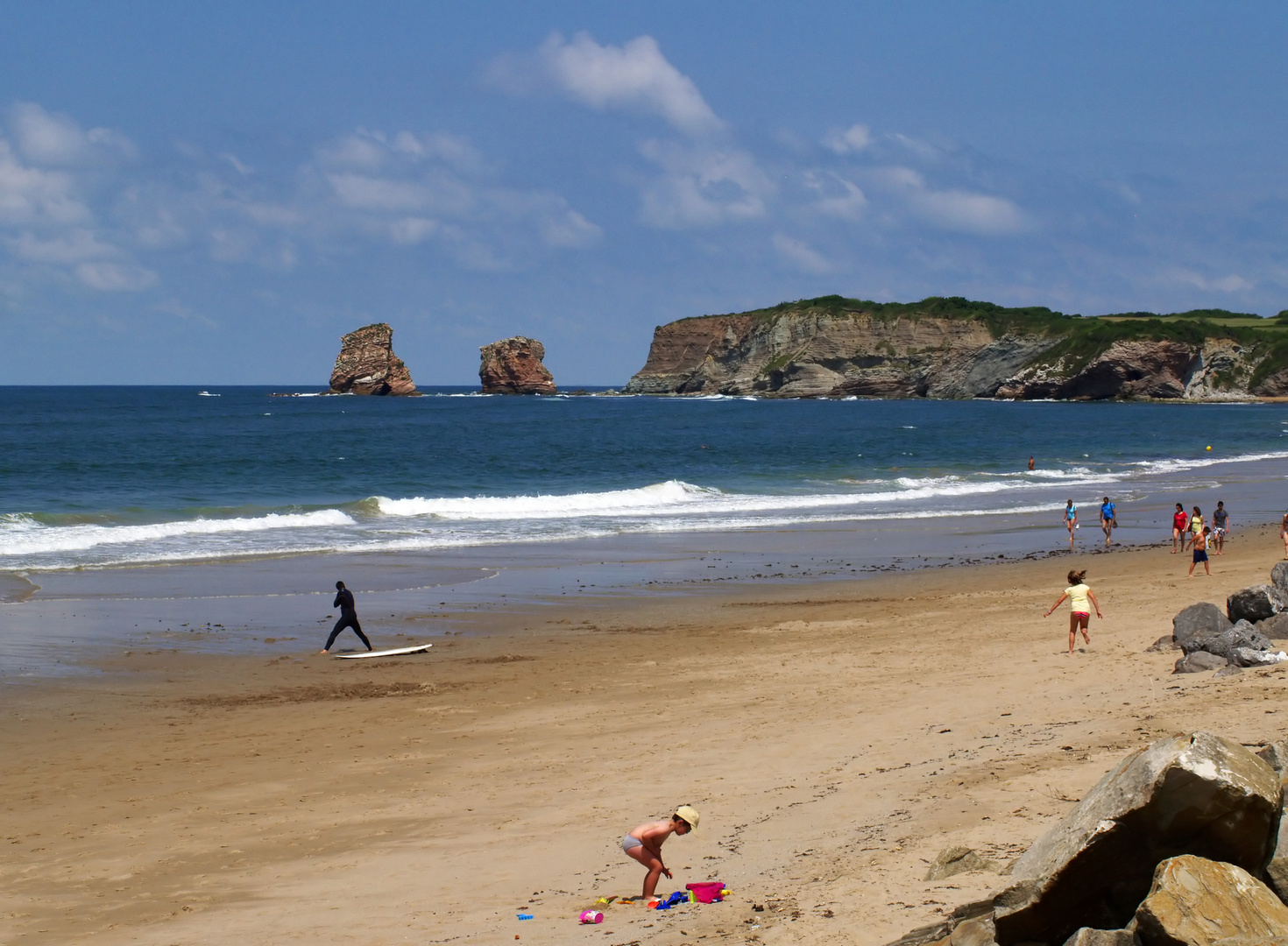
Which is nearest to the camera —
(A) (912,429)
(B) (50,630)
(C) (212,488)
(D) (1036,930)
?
(D) (1036,930)

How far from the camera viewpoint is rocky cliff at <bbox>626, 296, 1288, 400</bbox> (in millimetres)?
130750

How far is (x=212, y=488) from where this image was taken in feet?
128

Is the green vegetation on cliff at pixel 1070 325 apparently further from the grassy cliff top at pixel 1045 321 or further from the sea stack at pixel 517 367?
the sea stack at pixel 517 367

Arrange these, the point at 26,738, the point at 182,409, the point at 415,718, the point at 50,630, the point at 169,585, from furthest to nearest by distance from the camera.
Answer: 1. the point at 182,409
2. the point at 169,585
3. the point at 50,630
4. the point at 415,718
5. the point at 26,738

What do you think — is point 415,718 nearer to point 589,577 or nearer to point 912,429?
point 589,577

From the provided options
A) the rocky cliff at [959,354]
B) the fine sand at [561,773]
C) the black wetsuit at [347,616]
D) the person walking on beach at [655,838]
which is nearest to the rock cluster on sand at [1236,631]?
the fine sand at [561,773]

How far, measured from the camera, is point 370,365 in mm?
162000

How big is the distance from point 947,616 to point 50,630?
13326mm

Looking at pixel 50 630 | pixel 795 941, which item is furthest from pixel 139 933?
pixel 50 630

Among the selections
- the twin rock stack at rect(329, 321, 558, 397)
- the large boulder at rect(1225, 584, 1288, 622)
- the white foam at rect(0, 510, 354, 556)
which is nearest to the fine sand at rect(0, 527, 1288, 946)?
the large boulder at rect(1225, 584, 1288, 622)

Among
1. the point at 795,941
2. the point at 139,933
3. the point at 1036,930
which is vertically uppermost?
the point at 1036,930

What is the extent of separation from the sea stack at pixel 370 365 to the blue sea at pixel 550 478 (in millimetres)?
68778

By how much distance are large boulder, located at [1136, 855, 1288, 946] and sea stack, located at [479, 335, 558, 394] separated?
593 feet

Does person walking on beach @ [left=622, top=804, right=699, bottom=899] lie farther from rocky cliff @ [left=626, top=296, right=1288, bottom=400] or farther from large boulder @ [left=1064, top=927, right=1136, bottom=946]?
rocky cliff @ [left=626, top=296, right=1288, bottom=400]
